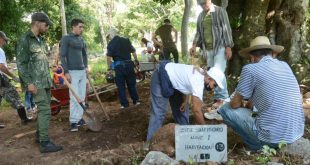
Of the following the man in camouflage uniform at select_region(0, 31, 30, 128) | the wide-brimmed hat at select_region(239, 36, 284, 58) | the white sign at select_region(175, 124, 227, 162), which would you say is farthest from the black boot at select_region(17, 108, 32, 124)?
the wide-brimmed hat at select_region(239, 36, 284, 58)

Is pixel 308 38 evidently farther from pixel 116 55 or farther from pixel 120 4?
pixel 120 4

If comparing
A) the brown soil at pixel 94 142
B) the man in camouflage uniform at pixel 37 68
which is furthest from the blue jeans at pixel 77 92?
the man in camouflage uniform at pixel 37 68

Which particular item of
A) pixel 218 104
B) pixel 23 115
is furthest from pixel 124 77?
pixel 218 104

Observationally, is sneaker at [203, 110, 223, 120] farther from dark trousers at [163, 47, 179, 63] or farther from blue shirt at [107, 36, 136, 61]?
dark trousers at [163, 47, 179, 63]

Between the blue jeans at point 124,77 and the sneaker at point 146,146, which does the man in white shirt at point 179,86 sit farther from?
the blue jeans at point 124,77

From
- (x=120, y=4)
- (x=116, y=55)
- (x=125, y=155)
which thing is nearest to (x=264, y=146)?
(x=125, y=155)

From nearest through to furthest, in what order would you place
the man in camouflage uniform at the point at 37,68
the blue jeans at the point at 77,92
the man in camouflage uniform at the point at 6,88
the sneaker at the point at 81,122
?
the man in camouflage uniform at the point at 37,68
the blue jeans at the point at 77,92
the sneaker at the point at 81,122
the man in camouflage uniform at the point at 6,88

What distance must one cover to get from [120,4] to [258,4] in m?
40.8

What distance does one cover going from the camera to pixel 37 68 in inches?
223

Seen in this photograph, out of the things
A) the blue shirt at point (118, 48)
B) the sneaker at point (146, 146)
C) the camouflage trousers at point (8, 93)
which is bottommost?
the sneaker at point (146, 146)

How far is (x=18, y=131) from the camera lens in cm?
734

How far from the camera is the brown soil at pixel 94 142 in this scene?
14.8ft

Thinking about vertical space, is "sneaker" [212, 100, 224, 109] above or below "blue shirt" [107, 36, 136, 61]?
below

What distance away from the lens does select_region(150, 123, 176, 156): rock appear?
4531mm
